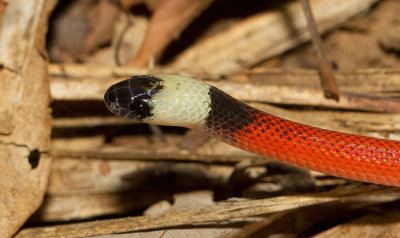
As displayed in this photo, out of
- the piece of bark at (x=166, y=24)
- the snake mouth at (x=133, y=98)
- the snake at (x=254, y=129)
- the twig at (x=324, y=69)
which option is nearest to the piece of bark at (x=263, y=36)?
the piece of bark at (x=166, y=24)

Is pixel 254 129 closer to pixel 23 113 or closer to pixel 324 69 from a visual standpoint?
pixel 324 69

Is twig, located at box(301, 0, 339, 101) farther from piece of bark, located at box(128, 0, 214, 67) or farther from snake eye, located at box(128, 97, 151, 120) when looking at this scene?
snake eye, located at box(128, 97, 151, 120)

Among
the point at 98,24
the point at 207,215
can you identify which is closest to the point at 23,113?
the point at 207,215

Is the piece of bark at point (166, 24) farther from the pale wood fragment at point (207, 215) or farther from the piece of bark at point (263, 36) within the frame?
the pale wood fragment at point (207, 215)

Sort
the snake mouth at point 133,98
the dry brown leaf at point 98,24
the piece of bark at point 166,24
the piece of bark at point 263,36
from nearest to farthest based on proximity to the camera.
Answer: the snake mouth at point 133,98, the piece of bark at point 166,24, the piece of bark at point 263,36, the dry brown leaf at point 98,24

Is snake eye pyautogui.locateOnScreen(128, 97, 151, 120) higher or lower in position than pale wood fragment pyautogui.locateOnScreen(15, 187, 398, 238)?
higher

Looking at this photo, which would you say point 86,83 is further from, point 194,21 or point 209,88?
point 194,21

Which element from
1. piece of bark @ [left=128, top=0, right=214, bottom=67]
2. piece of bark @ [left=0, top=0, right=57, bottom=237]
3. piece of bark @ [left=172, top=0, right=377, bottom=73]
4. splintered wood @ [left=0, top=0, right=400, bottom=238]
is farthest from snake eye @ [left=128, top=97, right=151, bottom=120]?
piece of bark @ [left=172, top=0, right=377, bottom=73]

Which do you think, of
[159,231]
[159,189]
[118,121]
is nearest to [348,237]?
[159,231]
